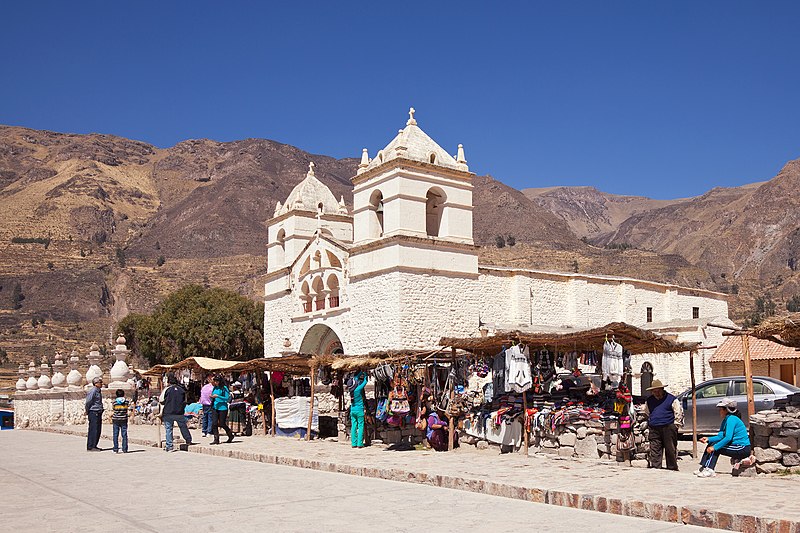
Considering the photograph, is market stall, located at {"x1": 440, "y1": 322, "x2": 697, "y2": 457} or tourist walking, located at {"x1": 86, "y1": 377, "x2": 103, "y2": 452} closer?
market stall, located at {"x1": 440, "y1": 322, "x2": 697, "y2": 457}

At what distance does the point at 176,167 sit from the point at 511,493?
16701 cm

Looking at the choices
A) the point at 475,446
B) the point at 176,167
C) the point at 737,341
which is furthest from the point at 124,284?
the point at 475,446

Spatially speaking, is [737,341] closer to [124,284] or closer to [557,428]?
[557,428]

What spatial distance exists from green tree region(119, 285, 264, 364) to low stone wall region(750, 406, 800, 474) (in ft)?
136

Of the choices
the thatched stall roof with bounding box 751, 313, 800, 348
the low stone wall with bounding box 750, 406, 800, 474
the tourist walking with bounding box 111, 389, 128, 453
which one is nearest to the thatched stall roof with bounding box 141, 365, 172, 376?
the tourist walking with bounding box 111, 389, 128, 453

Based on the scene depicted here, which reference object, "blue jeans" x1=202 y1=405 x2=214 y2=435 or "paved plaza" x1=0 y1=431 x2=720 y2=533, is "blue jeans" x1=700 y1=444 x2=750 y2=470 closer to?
"paved plaza" x1=0 y1=431 x2=720 y2=533

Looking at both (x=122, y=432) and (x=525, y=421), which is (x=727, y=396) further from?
(x=122, y=432)

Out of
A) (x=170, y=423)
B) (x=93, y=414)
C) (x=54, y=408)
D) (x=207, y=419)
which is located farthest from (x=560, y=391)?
(x=54, y=408)

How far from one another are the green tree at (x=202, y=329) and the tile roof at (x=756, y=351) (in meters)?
30.4

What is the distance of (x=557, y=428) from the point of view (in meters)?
13.4

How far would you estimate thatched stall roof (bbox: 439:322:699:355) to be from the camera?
13422 mm

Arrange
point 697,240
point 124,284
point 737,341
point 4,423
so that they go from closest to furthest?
point 737,341 → point 4,423 → point 124,284 → point 697,240

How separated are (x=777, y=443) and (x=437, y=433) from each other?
6437mm

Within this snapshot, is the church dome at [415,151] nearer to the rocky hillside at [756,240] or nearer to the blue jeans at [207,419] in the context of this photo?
the blue jeans at [207,419]
